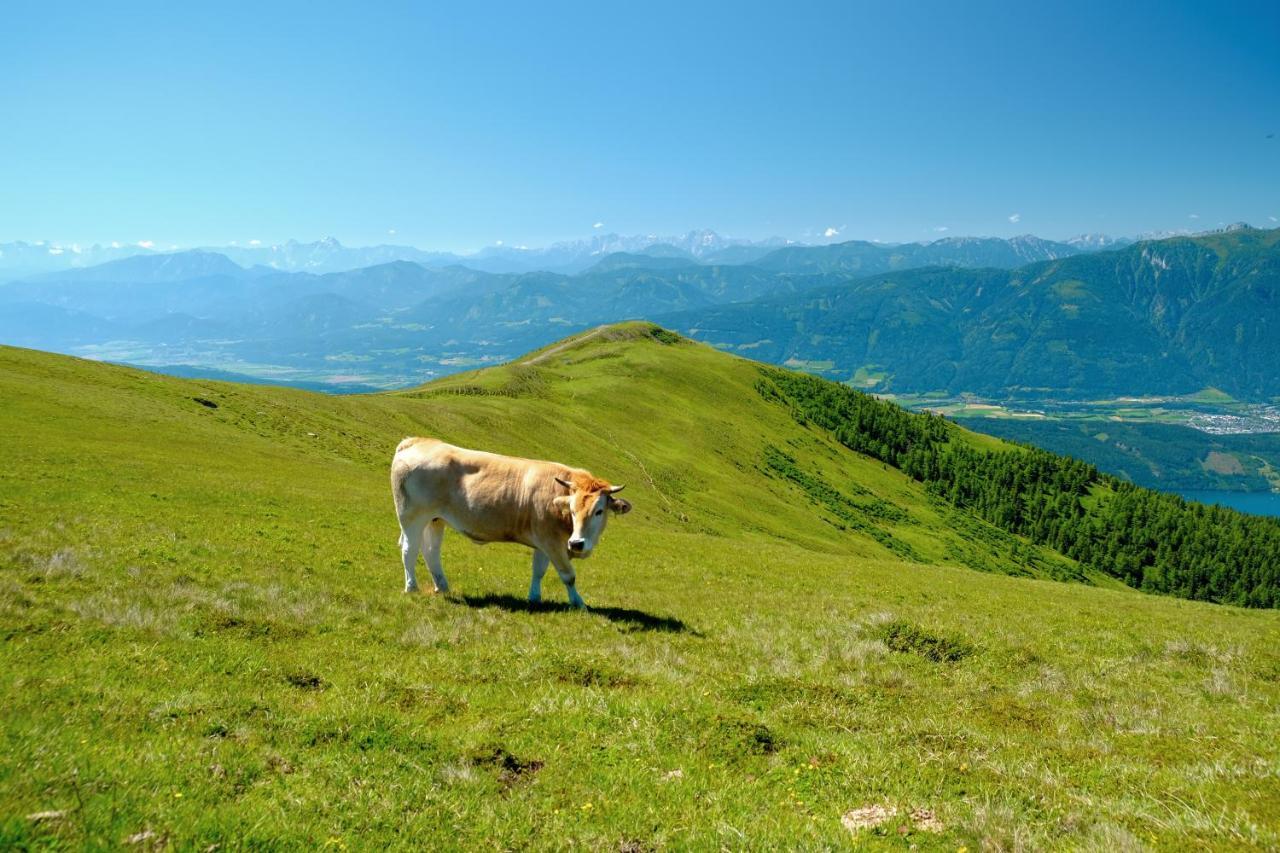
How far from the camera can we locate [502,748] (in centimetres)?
816

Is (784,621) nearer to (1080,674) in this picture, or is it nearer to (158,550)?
(1080,674)

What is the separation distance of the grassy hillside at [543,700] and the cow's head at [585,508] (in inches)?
77.1

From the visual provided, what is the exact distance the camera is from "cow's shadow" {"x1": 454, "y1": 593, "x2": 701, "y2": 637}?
52.8ft

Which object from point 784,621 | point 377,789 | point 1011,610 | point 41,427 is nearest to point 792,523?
point 1011,610

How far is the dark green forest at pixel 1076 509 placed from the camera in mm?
132000

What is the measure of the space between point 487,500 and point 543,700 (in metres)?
7.16

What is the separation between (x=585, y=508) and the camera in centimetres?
1546

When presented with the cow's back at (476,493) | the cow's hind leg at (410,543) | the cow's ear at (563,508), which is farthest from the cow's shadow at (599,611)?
the cow's ear at (563,508)

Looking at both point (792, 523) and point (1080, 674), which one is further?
point (792, 523)

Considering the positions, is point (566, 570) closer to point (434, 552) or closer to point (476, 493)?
point (476, 493)

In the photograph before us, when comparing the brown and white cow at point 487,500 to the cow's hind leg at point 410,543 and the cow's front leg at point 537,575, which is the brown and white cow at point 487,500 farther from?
the cow's front leg at point 537,575

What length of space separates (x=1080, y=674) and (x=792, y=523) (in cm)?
6145

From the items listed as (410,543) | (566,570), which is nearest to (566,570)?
(566,570)

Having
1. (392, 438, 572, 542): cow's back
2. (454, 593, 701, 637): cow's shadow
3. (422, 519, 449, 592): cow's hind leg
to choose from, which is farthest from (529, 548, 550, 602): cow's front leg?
(422, 519, 449, 592): cow's hind leg
